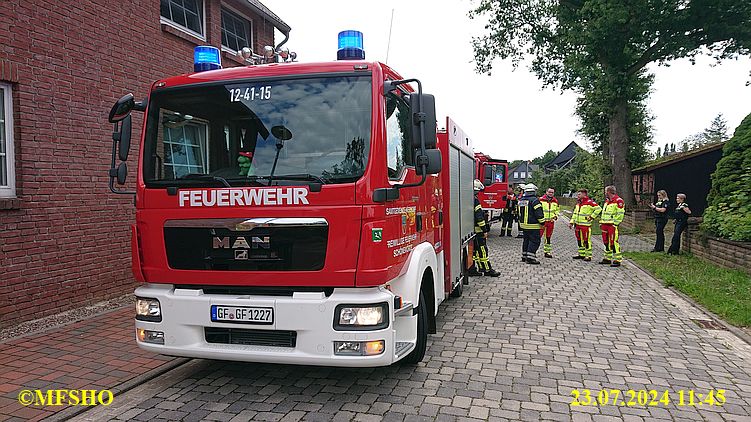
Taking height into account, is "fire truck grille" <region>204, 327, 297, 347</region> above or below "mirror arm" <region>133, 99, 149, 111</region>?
below

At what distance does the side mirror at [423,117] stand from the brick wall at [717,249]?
27.3 feet

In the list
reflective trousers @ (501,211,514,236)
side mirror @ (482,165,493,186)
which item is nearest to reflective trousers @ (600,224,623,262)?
side mirror @ (482,165,493,186)

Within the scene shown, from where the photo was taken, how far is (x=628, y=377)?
4766 mm

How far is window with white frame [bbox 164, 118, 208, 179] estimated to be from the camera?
13.7 feet

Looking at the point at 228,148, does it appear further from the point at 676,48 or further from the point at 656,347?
the point at 676,48

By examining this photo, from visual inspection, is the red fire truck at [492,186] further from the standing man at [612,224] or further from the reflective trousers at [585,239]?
the standing man at [612,224]

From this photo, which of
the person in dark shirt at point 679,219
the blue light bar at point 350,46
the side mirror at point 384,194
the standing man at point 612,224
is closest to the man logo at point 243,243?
the side mirror at point 384,194

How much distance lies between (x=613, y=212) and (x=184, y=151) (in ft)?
33.4

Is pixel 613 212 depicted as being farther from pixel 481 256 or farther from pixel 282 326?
pixel 282 326

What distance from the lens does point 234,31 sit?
36.3 feet

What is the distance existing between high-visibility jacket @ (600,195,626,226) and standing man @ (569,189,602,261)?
0.50m

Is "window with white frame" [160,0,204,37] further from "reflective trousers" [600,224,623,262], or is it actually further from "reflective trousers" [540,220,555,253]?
"reflective trousers" [600,224,623,262]

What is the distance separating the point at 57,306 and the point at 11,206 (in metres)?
1.42

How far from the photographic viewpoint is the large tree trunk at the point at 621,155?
2300 cm
